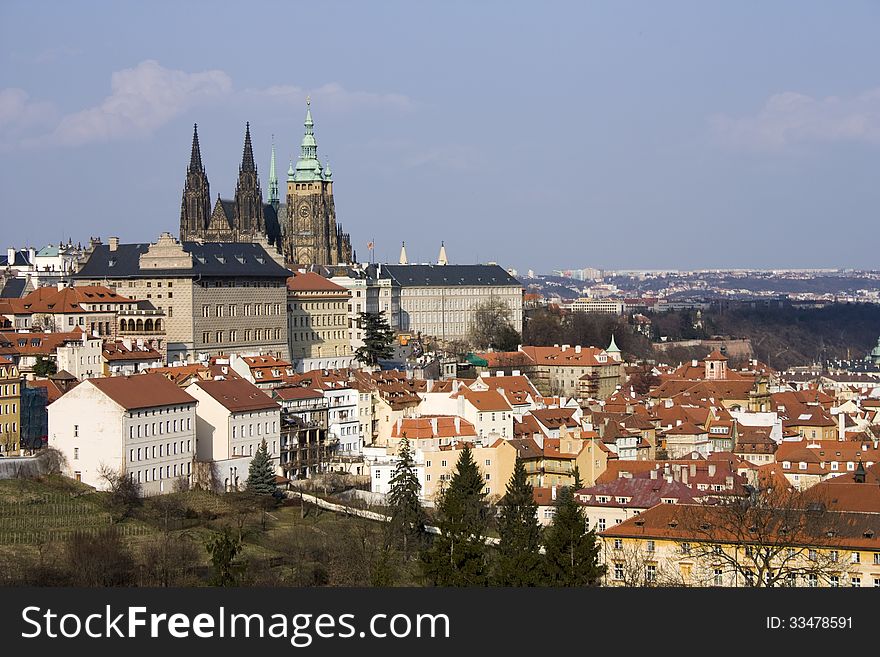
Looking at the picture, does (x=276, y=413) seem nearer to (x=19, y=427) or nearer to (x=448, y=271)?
(x=19, y=427)

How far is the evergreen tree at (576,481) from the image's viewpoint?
5412cm

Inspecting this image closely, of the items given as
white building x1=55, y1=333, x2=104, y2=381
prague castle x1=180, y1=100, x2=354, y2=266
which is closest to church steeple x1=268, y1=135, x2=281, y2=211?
prague castle x1=180, y1=100, x2=354, y2=266

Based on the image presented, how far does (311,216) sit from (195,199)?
757 cm

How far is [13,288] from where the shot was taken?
95875 mm

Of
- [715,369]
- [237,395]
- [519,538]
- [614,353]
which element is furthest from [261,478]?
[614,353]

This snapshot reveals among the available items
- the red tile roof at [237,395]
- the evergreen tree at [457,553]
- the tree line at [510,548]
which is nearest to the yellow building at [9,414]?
the red tile roof at [237,395]

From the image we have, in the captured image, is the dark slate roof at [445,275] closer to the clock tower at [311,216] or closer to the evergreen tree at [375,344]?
the clock tower at [311,216]

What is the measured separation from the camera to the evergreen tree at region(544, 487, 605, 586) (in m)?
39.2

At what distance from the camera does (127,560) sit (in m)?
45.2

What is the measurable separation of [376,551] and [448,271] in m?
78.5

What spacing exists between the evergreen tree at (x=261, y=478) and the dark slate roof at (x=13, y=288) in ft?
126

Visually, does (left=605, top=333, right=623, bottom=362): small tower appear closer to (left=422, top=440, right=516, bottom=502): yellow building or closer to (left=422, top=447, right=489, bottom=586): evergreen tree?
(left=422, top=440, right=516, bottom=502): yellow building

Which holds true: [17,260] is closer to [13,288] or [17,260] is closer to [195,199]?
[195,199]

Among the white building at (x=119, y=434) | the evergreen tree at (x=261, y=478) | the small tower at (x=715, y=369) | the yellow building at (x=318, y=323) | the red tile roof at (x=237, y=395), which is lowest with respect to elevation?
the evergreen tree at (x=261, y=478)
